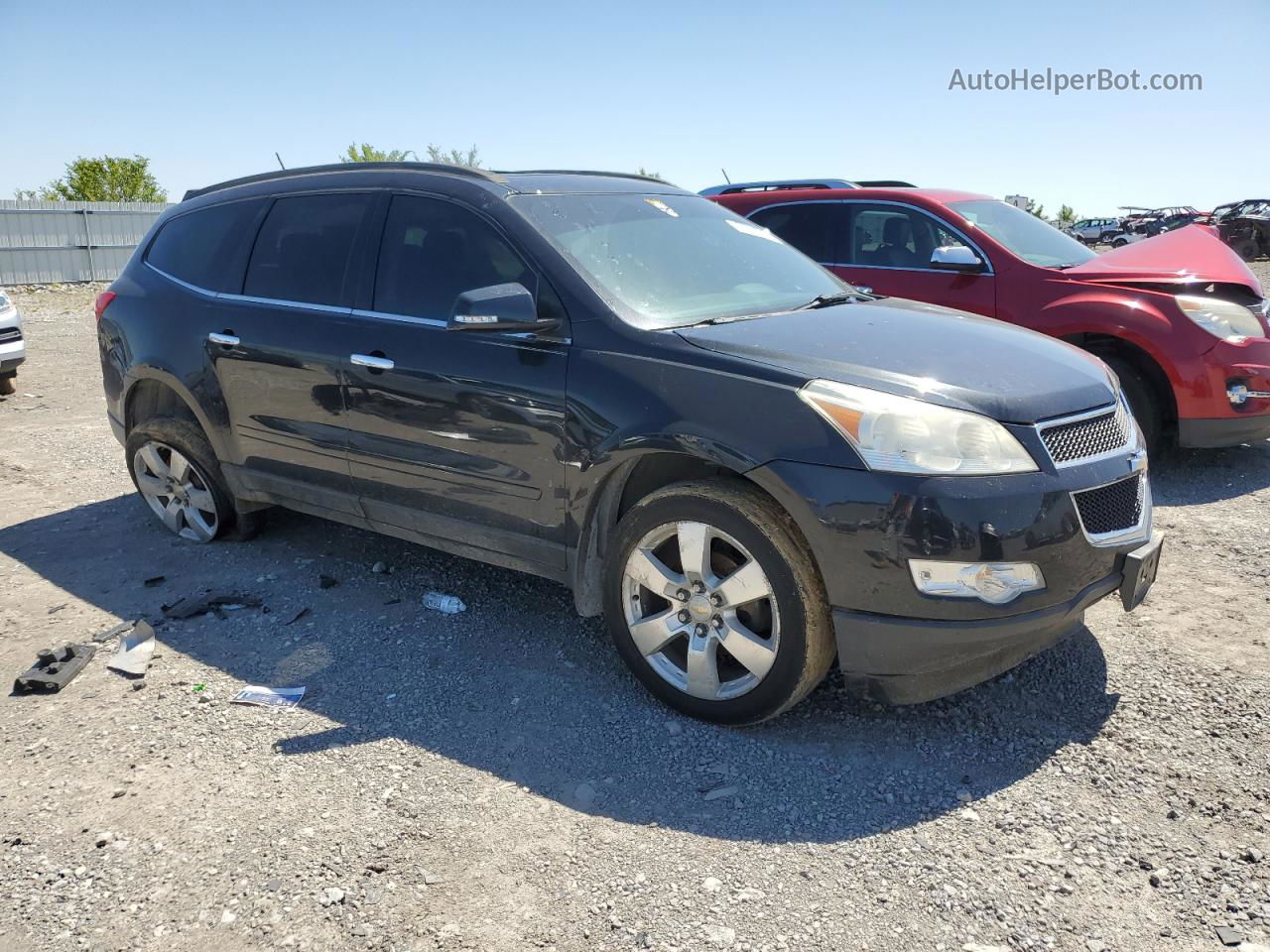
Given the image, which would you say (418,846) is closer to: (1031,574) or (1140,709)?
(1031,574)

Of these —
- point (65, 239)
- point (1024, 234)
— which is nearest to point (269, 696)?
point (1024, 234)

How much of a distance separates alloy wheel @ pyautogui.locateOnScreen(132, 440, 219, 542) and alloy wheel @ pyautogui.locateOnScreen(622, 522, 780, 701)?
2829 mm

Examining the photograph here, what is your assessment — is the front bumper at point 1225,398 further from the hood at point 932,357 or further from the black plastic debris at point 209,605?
the black plastic debris at point 209,605

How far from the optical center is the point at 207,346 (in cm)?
489

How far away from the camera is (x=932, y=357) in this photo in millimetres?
3430

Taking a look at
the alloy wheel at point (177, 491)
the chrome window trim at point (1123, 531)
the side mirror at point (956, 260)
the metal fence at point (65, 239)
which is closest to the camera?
the chrome window trim at point (1123, 531)

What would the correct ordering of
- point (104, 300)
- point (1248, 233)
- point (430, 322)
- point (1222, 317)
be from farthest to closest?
1. point (1248, 233)
2. point (1222, 317)
3. point (104, 300)
4. point (430, 322)

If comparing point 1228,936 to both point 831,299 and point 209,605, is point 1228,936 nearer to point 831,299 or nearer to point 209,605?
point 831,299

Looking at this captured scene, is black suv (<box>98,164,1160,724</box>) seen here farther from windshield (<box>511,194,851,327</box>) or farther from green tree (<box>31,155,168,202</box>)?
green tree (<box>31,155,168,202</box>)

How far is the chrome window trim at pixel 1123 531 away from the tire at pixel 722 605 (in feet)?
2.69

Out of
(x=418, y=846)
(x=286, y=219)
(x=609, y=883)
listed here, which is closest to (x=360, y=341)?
(x=286, y=219)

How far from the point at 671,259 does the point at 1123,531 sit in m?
1.95

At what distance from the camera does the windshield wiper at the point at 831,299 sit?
13.6 ft

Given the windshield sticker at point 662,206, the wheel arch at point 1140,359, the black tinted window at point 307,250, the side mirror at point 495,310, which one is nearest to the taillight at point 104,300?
the black tinted window at point 307,250
